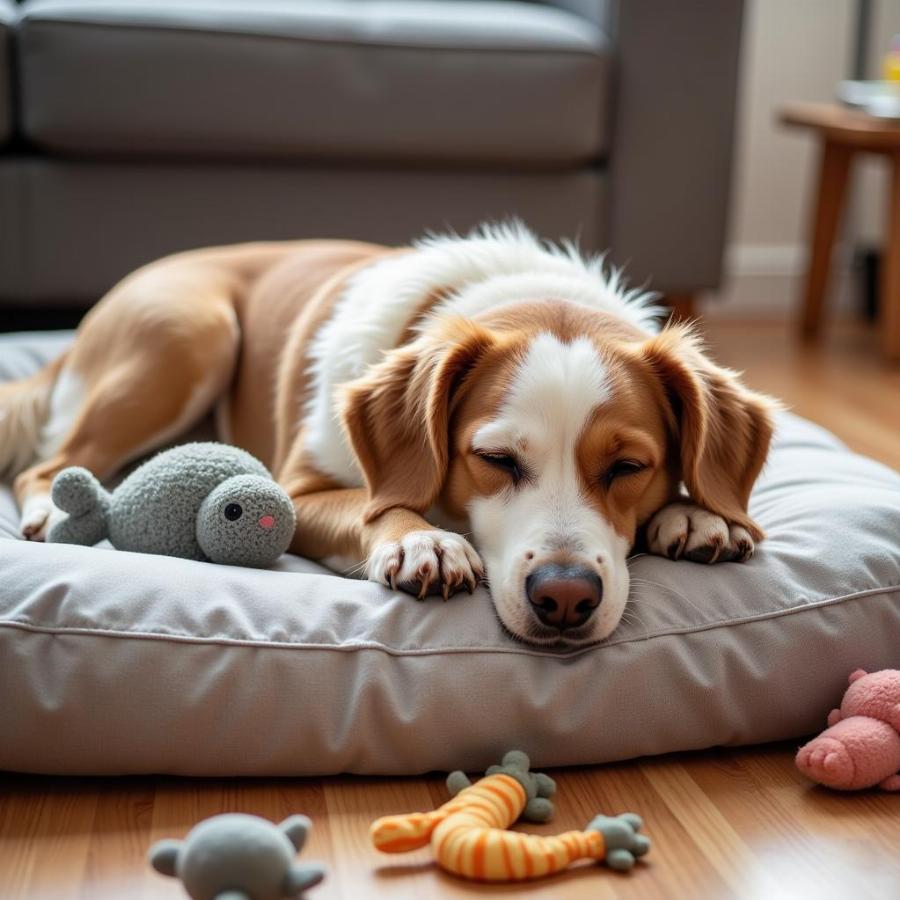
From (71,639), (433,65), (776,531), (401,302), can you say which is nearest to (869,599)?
(776,531)

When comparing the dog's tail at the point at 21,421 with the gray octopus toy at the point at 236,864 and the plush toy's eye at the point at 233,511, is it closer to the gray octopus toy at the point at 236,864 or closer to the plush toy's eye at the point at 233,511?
the plush toy's eye at the point at 233,511

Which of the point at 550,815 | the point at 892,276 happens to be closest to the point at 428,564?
the point at 550,815

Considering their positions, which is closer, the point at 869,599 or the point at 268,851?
the point at 268,851

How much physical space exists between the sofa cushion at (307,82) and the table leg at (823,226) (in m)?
1.25

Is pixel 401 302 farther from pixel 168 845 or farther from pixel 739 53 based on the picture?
pixel 739 53

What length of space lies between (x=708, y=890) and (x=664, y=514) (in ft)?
2.31

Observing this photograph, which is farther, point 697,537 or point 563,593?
point 697,537

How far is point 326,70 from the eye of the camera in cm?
384

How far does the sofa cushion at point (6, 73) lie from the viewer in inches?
145

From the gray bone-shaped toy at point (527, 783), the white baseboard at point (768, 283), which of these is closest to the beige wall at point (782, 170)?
the white baseboard at point (768, 283)

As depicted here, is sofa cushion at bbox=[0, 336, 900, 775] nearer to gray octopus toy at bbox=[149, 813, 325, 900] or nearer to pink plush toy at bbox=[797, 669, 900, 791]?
pink plush toy at bbox=[797, 669, 900, 791]

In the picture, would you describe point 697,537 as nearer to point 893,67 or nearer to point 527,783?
point 527,783

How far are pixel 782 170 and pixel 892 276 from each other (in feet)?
4.26

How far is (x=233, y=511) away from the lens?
2.05 meters
